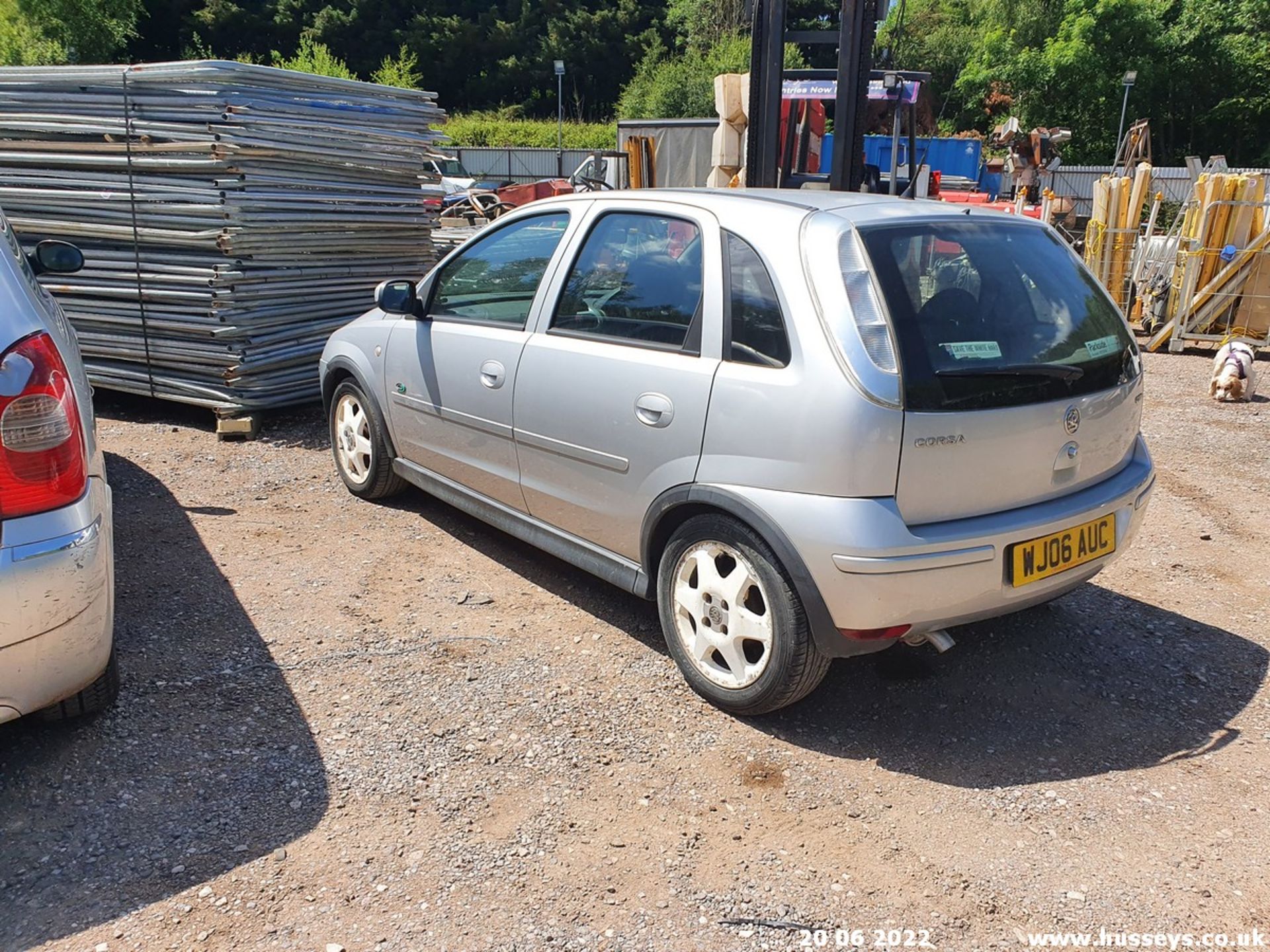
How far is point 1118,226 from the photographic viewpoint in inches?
449

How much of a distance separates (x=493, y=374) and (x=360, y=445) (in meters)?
1.45

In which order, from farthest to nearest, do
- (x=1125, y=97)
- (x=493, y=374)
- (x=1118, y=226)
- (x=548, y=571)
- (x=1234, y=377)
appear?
(x=1125, y=97)
(x=1118, y=226)
(x=1234, y=377)
(x=548, y=571)
(x=493, y=374)

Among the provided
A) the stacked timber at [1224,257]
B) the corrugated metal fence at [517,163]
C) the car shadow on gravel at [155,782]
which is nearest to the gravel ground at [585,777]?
the car shadow on gravel at [155,782]

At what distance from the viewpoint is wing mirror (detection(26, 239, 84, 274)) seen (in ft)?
13.4

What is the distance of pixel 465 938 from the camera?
2299mm

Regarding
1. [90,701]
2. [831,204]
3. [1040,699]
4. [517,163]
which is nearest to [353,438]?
[90,701]

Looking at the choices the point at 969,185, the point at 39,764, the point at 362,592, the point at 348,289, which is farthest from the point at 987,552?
the point at 969,185

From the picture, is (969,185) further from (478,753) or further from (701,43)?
(701,43)

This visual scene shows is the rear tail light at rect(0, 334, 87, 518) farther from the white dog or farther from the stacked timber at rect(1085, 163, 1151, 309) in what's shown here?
the stacked timber at rect(1085, 163, 1151, 309)

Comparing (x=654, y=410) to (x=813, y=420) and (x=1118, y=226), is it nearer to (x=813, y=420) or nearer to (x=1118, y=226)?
(x=813, y=420)

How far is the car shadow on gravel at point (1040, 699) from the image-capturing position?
3080 mm

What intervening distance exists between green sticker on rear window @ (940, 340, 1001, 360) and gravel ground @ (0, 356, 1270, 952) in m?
1.24

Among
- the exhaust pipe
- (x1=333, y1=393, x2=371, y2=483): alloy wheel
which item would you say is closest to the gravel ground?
the exhaust pipe

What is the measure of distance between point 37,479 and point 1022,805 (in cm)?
287
